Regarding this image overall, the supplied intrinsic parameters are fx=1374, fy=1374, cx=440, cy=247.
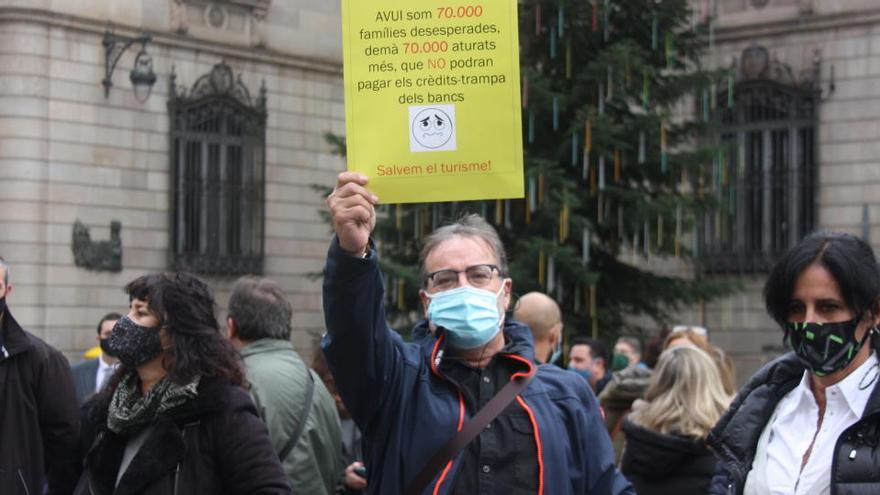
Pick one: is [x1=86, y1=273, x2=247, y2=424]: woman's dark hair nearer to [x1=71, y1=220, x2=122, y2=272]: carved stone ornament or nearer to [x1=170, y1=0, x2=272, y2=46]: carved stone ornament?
[x1=71, y1=220, x2=122, y2=272]: carved stone ornament

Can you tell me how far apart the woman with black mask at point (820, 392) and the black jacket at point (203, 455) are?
5.53 feet

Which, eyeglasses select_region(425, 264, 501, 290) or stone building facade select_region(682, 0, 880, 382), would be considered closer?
eyeglasses select_region(425, 264, 501, 290)

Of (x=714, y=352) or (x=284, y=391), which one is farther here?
(x=714, y=352)

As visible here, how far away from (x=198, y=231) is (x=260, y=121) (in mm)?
2272

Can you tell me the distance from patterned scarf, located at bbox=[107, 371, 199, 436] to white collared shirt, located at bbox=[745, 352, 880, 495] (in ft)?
6.69

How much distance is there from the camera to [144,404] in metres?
4.91

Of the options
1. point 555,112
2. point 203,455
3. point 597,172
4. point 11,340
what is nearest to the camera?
point 203,455

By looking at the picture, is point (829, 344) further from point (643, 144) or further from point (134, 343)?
point (643, 144)

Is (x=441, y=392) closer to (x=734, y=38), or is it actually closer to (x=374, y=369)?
(x=374, y=369)

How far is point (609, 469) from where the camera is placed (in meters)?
4.17

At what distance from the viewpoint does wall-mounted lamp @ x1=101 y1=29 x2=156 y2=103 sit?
2103cm

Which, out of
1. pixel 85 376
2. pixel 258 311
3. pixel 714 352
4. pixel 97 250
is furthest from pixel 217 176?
pixel 258 311

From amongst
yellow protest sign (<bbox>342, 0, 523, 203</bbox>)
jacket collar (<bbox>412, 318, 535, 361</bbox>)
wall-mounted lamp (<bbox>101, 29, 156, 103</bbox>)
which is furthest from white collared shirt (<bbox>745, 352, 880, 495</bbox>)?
wall-mounted lamp (<bbox>101, 29, 156, 103</bbox>)

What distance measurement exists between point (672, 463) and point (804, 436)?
2610 mm
